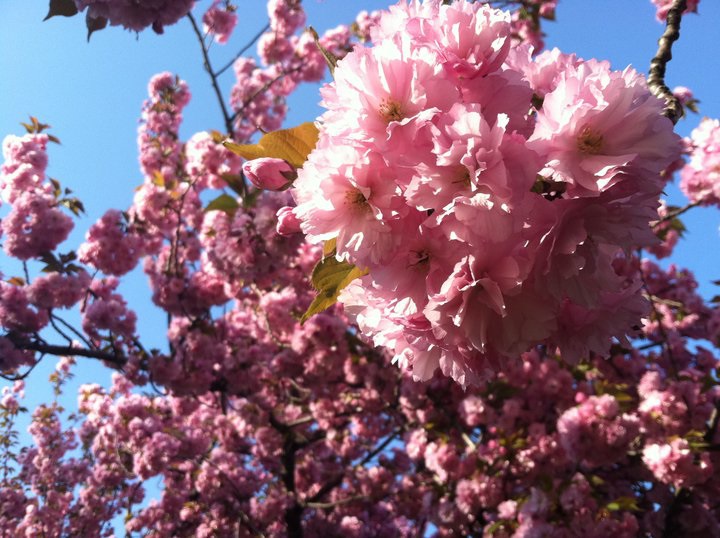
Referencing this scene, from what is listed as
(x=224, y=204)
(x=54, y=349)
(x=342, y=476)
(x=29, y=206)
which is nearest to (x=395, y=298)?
(x=224, y=204)

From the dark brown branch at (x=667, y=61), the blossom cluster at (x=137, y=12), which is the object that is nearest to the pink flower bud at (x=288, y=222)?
the dark brown branch at (x=667, y=61)

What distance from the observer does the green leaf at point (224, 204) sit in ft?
12.1

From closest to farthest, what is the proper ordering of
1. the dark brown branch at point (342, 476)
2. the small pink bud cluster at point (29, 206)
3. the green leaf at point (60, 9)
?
the green leaf at point (60, 9) → the small pink bud cluster at point (29, 206) → the dark brown branch at point (342, 476)

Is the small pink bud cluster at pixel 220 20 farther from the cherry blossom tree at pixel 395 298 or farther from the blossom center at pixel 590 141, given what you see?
the blossom center at pixel 590 141

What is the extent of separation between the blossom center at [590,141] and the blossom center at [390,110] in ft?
0.89

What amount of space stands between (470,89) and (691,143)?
4.07 metres

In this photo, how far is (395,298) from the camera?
898 millimetres

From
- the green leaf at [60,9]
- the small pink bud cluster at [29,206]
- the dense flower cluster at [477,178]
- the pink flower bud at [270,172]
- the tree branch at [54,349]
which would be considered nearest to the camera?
the dense flower cluster at [477,178]

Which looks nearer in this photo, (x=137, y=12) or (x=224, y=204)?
(x=137, y=12)

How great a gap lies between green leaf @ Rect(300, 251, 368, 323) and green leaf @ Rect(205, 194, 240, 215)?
9.02 ft

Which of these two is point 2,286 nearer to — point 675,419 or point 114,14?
point 114,14

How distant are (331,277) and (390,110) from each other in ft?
1.34

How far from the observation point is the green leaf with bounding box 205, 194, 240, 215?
3.69 meters

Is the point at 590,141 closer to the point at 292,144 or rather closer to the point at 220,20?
the point at 292,144
